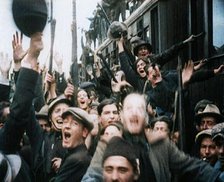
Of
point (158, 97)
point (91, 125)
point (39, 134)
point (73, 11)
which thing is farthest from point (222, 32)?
point (39, 134)

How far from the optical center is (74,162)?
Answer: 9.64 ft

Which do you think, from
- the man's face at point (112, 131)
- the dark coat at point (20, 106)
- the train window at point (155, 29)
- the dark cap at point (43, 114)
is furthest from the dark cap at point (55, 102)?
the train window at point (155, 29)

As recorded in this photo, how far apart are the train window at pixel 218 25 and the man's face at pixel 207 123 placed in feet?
3.71

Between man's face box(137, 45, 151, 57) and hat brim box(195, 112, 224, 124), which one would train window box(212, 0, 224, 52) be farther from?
hat brim box(195, 112, 224, 124)

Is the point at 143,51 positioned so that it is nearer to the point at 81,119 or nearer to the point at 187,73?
the point at 187,73

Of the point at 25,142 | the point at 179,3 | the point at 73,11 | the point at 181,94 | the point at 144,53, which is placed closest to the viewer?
the point at 181,94

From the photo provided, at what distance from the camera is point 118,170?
8.57 ft

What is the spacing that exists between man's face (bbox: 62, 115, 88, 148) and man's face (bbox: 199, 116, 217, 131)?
40.6 inches

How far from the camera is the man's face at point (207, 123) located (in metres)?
3.73

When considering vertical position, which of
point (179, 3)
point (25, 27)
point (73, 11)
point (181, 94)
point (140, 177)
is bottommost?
point (140, 177)

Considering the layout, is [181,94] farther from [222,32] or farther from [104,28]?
[104,28]

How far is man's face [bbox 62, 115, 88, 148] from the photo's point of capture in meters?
3.13

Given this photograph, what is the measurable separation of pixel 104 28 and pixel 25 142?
313cm

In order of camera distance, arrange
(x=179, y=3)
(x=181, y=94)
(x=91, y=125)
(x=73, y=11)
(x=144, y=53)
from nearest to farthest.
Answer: (x=91, y=125) < (x=181, y=94) < (x=73, y=11) < (x=144, y=53) < (x=179, y=3)
